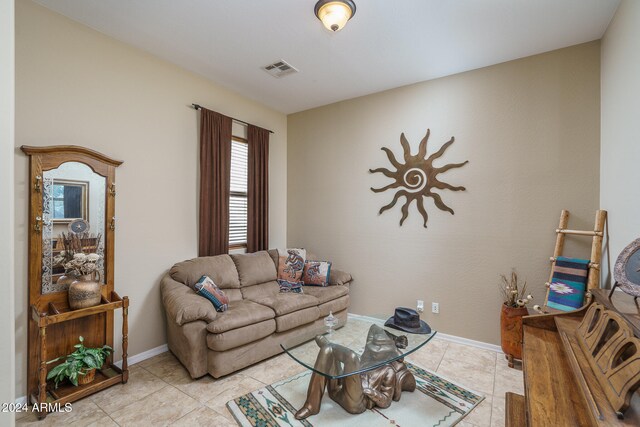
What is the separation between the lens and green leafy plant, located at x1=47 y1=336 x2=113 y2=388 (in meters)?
2.20

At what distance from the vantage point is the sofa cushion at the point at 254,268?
3492 millimetres

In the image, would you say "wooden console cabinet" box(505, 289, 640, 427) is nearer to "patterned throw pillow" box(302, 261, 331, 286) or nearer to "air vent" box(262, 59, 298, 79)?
"patterned throw pillow" box(302, 261, 331, 286)

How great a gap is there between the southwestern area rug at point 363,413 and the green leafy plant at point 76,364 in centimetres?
116

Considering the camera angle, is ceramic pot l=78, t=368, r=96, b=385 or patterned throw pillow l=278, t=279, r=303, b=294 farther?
patterned throw pillow l=278, t=279, r=303, b=294

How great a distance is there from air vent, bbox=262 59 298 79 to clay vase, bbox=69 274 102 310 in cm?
264

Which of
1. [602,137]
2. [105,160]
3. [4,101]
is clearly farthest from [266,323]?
[602,137]

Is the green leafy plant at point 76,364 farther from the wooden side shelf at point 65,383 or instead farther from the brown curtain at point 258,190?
the brown curtain at point 258,190

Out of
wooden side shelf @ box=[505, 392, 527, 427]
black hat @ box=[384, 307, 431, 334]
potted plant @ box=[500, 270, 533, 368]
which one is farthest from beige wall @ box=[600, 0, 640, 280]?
black hat @ box=[384, 307, 431, 334]

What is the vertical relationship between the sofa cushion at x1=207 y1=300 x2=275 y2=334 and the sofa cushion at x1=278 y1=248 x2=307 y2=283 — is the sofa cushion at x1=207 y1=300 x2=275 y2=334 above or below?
below

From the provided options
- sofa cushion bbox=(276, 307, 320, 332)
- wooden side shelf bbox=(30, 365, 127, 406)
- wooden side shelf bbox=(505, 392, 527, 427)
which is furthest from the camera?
sofa cushion bbox=(276, 307, 320, 332)

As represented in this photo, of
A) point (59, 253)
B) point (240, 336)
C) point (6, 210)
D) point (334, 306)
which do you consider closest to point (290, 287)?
point (334, 306)

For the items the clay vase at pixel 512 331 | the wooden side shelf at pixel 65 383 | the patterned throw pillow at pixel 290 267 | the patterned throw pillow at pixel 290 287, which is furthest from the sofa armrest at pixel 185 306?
the clay vase at pixel 512 331

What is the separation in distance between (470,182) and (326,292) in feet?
6.84

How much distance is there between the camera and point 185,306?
2490 millimetres
